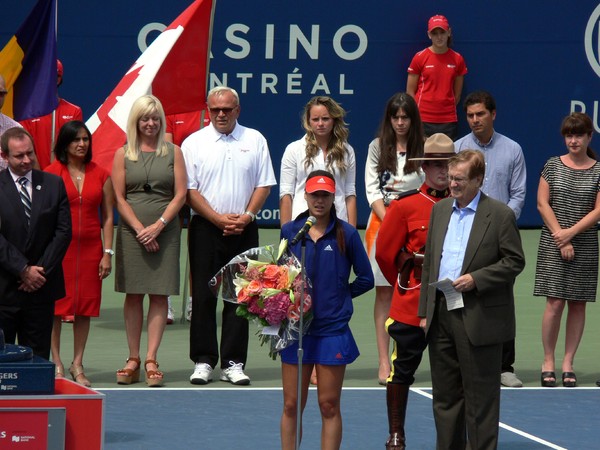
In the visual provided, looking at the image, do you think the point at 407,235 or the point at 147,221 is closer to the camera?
the point at 407,235

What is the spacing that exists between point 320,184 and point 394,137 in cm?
256

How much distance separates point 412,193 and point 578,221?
2.56 m

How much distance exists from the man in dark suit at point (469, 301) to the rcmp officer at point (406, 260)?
508mm

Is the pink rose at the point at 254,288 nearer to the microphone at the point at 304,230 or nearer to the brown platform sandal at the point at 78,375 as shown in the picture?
the microphone at the point at 304,230

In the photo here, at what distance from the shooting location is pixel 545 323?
36.2 ft

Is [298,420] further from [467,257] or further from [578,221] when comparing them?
[578,221]

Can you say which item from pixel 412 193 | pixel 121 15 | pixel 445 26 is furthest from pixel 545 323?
pixel 121 15

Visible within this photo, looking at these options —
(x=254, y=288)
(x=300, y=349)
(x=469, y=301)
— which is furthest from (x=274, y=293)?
(x=469, y=301)

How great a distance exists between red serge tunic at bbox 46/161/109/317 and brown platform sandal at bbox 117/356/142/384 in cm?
47

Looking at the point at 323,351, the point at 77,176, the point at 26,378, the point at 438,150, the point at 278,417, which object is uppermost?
the point at 438,150

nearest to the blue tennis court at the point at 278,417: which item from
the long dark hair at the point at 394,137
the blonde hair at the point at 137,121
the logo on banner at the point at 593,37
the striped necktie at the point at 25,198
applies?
the striped necktie at the point at 25,198

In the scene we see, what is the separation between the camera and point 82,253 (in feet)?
34.6

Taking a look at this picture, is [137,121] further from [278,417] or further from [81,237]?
[278,417]

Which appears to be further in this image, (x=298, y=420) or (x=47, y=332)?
(x=47, y=332)
